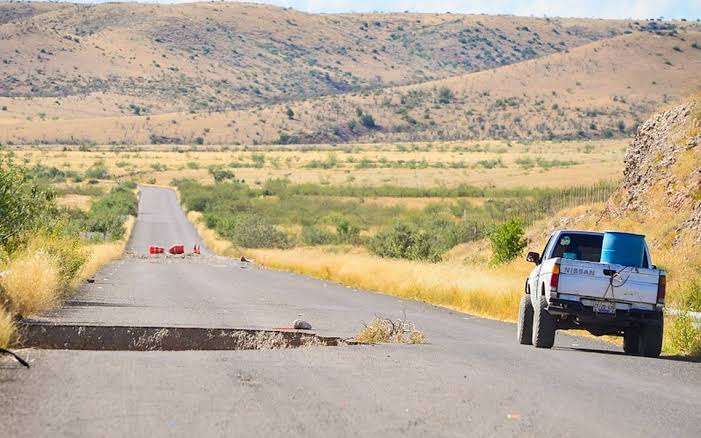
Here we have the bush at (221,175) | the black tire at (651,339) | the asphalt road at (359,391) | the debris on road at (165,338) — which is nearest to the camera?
the asphalt road at (359,391)

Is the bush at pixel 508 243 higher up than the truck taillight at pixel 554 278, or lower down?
lower down

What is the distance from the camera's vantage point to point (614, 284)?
19484 millimetres

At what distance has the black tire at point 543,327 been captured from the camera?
20156mm

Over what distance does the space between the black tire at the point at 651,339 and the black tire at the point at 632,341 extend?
14.9 inches

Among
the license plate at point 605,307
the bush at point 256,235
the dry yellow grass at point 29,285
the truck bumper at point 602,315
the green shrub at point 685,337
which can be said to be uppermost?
the license plate at point 605,307

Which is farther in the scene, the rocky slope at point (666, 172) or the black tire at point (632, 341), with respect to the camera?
the rocky slope at point (666, 172)

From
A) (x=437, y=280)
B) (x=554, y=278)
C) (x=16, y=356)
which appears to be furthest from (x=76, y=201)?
(x=16, y=356)

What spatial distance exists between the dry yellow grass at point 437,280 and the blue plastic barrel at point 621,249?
1062 cm

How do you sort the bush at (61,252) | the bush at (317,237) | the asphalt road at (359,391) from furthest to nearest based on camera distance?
the bush at (317,237)
the bush at (61,252)
the asphalt road at (359,391)

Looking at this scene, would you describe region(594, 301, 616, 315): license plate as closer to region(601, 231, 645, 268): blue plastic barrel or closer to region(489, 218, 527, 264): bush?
region(601, 231, 645, 268): blue plastic barrel

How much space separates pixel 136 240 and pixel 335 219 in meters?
19.0

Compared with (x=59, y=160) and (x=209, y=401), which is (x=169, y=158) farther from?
(x=209, y=401)

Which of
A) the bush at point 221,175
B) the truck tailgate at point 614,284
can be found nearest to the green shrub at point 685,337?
the truck tailgate at point 614,284

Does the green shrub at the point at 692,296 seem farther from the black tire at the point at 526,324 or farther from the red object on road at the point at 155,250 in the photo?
the red object on road at the point at 155,250
